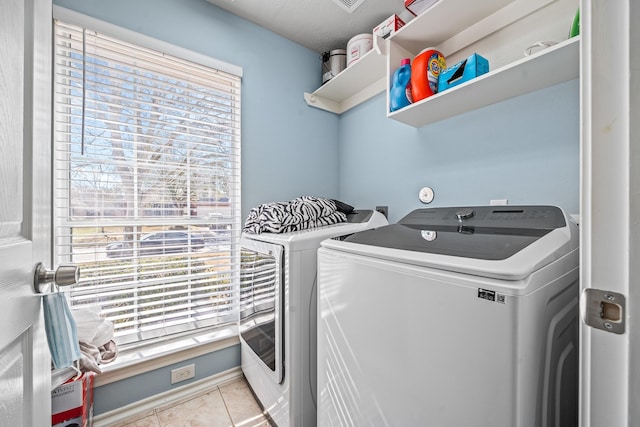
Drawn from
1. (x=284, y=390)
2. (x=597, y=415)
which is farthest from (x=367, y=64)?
(x=284, y=390)

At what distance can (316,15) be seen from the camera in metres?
1.80

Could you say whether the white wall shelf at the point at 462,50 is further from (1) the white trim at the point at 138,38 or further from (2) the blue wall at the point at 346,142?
(1) the white trim at the point at 138,38

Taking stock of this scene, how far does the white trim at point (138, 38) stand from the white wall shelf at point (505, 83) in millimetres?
1190

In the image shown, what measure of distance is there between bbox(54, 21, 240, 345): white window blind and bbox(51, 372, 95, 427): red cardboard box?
34 centimetres

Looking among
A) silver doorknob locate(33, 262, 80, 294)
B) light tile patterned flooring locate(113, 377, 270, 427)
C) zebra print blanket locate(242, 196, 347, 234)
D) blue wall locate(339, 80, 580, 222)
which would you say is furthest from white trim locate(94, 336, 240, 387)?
blue wall locate(339, 80, 580, 222)

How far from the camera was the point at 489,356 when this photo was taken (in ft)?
1.93

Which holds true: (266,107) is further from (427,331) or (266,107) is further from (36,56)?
(427,331)

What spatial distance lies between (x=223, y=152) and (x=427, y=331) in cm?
164

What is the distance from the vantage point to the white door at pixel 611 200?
1.30 feet

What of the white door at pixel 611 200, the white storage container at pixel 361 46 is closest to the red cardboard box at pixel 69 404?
the white door at pixel 611 200

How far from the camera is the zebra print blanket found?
1.49m

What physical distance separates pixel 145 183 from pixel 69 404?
1.09 metres

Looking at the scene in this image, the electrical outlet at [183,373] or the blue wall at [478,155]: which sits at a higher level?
the blue wall at [478,155]

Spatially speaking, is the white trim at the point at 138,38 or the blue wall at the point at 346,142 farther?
the white trim at the point at 138,38
